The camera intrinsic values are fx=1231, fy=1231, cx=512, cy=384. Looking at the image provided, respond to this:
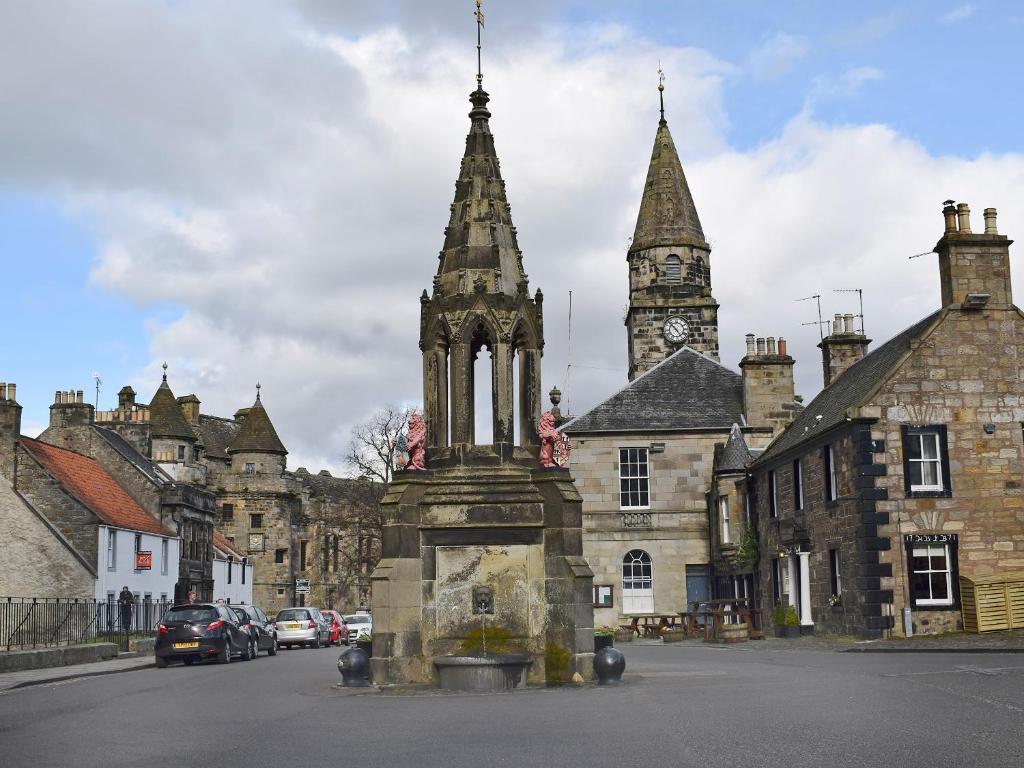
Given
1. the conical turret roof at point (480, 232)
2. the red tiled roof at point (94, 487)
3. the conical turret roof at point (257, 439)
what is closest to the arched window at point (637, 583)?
the red tiled roof at point (94, 487)

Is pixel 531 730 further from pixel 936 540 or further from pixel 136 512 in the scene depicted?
pixel 136 512

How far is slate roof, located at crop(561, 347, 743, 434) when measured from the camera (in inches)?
1857

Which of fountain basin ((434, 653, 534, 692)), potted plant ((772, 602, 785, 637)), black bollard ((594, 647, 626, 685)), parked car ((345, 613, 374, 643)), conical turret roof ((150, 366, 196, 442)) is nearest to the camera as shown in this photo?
fountain basin ((434, 653, 534, 692))

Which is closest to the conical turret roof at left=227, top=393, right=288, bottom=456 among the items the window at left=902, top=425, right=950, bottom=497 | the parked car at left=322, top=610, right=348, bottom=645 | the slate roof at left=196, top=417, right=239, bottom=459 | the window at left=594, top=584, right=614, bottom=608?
the slate roof at left=196, top=417, right=239, bottom=459

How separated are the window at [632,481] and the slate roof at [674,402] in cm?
113

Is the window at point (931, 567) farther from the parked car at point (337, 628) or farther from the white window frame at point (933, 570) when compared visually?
the parked car at point (337, 628)

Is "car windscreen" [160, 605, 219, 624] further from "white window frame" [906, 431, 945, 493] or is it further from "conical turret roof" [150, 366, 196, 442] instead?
"conical turret roof" [150, 366, 196, 442]

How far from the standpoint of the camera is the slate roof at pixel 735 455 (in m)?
43.1

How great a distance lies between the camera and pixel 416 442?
18297mm

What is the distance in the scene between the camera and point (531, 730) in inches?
459

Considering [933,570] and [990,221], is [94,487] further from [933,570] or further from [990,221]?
A: [990,221]

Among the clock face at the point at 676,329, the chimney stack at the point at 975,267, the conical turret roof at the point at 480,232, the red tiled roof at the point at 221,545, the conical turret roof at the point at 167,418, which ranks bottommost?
the red tiled roof at the point at 221,545

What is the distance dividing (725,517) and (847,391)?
363 inches

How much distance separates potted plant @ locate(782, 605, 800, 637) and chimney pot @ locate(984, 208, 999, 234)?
1163cm
